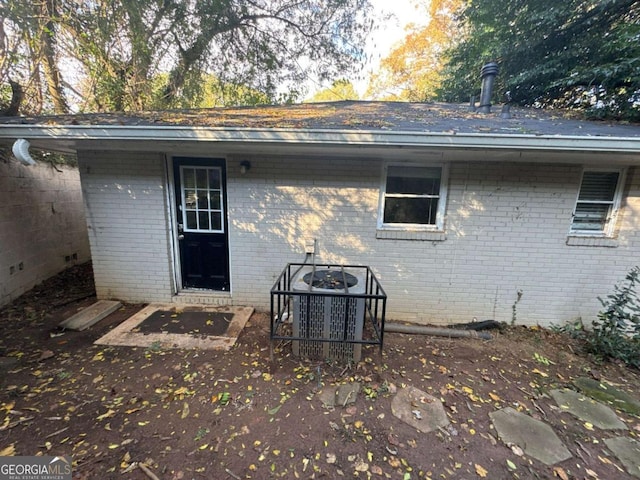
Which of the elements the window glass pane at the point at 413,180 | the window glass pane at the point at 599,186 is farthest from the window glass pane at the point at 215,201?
the window glass pane at the point at 599,186

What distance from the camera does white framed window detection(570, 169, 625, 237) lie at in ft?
11.9

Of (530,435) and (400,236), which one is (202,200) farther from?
(530,435)

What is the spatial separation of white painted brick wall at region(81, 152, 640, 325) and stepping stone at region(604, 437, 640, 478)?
6.35 feet

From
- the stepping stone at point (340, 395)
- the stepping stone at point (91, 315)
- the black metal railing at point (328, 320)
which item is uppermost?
the black metal railing at point (328, 320)

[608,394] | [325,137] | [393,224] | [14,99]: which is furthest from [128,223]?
[608,394]

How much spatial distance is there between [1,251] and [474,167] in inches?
266

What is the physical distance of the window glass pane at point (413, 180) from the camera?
3.75 metres

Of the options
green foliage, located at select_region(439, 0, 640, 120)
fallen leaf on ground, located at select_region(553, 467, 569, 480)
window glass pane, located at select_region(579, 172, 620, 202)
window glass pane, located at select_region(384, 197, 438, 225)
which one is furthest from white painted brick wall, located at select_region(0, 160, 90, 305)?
green foliage, located at select_region(439, 0, 640, 120)

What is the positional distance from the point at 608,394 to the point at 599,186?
8.58 ft

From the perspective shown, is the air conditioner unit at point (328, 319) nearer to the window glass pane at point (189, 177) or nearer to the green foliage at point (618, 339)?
the window glass pane at point (189, 177)

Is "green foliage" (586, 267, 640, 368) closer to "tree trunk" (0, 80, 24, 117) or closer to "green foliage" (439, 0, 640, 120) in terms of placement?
"green foliage" (439, 0, 640, 120)

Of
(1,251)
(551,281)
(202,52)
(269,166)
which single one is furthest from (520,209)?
(202,52)

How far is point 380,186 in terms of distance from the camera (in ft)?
12.3

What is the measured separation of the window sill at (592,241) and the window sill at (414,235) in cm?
170
